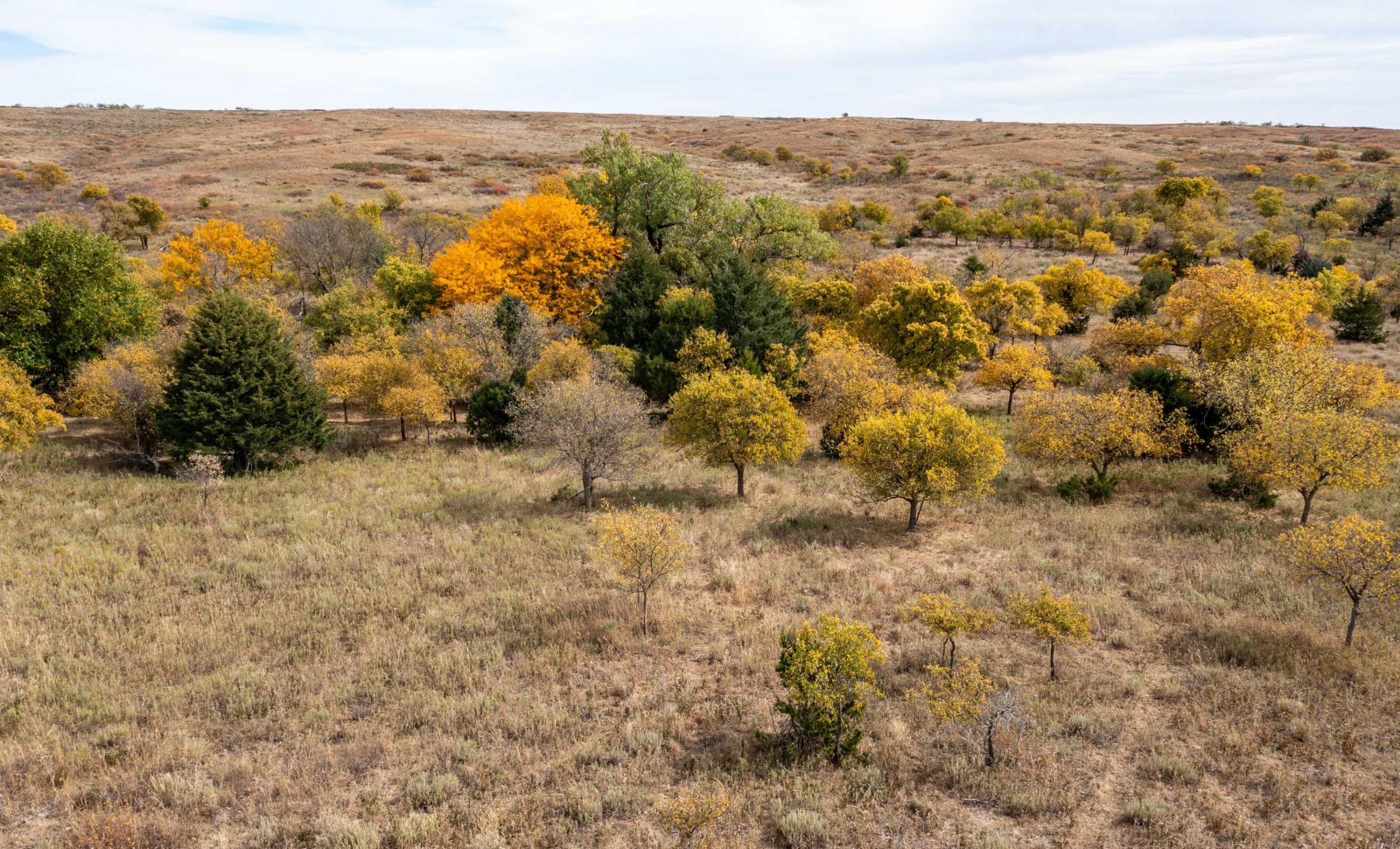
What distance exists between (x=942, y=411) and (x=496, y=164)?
11084 centimetres

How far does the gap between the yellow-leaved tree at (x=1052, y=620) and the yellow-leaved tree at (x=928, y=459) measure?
8.03 meters

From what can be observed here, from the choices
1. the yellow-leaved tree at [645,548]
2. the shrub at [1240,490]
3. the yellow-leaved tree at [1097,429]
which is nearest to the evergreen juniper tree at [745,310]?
the yellow-leaved tree at [1097,429]

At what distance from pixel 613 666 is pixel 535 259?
32.4m

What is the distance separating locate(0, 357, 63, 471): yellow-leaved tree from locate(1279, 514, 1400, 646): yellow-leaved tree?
45.5m

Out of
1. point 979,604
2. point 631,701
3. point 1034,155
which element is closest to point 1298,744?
point 979,604

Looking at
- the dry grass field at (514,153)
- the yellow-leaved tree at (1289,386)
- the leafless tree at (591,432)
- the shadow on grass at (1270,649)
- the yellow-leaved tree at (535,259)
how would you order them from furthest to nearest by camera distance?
1. the dry grass field at (514,153)
2. the yellow-leaved tree at (535,259)
3. the yellow-leaved tree at (1289,386)
4. the leafless tree at (591,432)
5. the shadow on grass at (1270,649)

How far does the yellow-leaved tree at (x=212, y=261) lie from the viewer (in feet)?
171

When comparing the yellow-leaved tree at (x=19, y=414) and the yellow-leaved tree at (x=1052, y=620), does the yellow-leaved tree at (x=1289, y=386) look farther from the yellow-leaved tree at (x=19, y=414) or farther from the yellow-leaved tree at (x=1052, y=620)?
the yellow-leaved tree at (x=19, y=414)

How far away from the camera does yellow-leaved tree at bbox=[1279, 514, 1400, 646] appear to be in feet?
54.1

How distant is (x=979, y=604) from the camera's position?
20.0 meters

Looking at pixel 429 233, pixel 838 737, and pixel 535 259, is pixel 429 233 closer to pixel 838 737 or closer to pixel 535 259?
pixel 535 259

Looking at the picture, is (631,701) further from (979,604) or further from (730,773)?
(979,604)

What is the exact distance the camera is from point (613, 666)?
1755 cm

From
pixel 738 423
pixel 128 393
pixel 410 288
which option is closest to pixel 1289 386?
pixel 738 423
